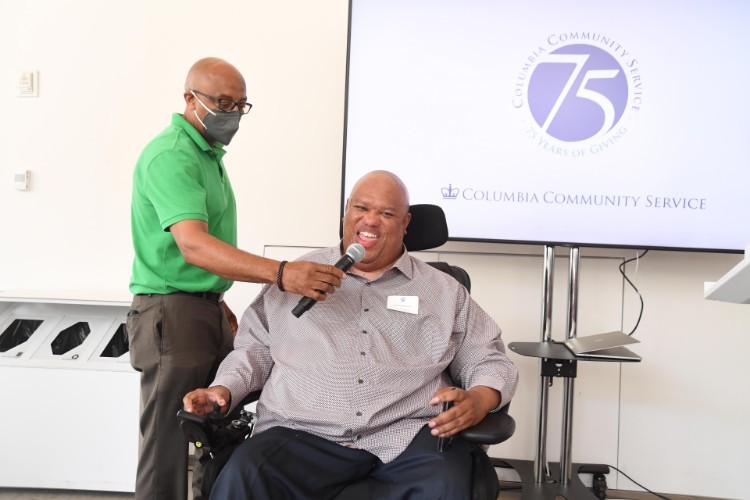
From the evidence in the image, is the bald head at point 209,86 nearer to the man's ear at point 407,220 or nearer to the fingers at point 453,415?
the man's ear at point 407,220

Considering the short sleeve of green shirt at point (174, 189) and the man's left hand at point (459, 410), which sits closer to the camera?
the man's left hand at point (459, 410)

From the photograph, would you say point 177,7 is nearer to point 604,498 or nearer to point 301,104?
point 301,104

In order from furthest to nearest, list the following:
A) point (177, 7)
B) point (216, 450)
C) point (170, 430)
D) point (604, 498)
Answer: point (177, 7), point (604, 498), point (170, 430), point (216, 450)

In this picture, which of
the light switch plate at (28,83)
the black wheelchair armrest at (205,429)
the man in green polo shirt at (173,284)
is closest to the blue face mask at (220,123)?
the man in green polo shirt at (173,284)

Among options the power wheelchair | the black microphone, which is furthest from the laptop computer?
the black microphone

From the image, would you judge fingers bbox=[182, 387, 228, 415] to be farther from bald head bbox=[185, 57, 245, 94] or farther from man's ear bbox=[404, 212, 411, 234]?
bald head bbox=[185, 57, 245, 94]

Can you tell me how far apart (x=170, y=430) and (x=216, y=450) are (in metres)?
0.43

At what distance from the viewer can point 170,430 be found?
216 cm

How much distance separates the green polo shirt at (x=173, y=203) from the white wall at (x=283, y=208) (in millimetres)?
1042

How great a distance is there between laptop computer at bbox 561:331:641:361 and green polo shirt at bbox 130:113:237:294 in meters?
1.37

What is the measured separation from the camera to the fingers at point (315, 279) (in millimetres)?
1797

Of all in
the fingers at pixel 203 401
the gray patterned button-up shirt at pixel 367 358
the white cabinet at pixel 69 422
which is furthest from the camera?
the white cabinet at pixel 69 422

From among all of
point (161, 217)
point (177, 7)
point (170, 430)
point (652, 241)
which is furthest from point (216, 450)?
point (177, 7)

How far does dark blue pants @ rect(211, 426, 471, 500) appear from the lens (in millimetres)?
1693
